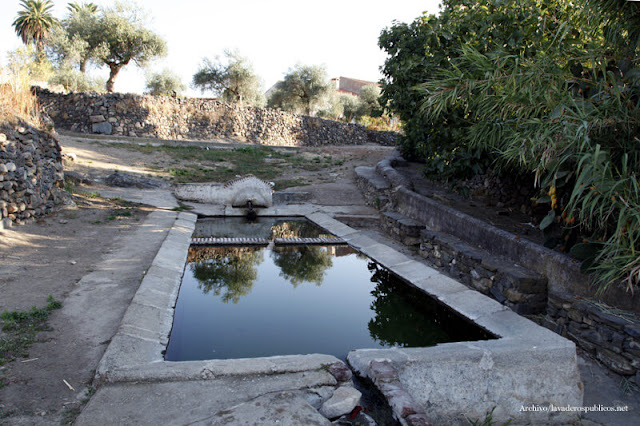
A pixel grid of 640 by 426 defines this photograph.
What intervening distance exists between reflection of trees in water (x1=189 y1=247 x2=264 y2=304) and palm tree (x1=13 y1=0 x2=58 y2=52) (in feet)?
99.2

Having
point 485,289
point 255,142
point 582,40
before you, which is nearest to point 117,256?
point 485,289

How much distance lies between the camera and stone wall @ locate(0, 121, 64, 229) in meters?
5.95

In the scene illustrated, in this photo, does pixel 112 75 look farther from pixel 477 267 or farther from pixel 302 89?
pixel 477 267

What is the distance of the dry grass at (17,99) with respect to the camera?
6.66 metres

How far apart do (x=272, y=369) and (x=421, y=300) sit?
251 centimetres

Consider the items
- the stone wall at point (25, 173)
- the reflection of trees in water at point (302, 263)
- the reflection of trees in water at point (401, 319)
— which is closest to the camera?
the reflection of trees in water at point (401, 319)

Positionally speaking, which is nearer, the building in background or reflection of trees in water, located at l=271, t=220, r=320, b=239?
reflection of trees in water, located at l=271, t=220, r=320, b=239

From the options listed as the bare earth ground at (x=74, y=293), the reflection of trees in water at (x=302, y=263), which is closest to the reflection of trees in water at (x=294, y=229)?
the reflection of trees in water at (x=302, y=263)

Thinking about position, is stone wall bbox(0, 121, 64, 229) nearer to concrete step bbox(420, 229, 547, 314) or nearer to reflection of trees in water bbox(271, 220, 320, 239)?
reflection of trees in water bbox(271, 220, 320, 239)

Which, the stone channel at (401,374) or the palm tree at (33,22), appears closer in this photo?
the stone channel at (401,374)

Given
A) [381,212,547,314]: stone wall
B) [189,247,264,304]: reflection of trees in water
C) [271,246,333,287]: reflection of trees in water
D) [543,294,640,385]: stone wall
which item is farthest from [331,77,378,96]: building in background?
[543,294,640,385]: stone wall

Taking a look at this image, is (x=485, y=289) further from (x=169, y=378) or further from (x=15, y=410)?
(x=15, y=410)

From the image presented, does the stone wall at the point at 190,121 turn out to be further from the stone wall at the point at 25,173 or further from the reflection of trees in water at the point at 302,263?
the reflection of trees in water at the point at 302,263

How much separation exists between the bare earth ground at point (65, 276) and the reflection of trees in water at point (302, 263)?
71.2 inches
